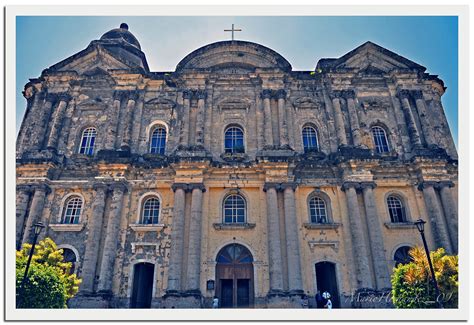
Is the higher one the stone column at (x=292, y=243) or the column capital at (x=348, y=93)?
the column capital at (x=348, y=93)

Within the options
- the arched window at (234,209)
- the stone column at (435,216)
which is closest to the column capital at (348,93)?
the stone column at (435,216)

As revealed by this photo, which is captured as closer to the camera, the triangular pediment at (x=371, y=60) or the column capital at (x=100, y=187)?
the column capital at (x=100, y=187)

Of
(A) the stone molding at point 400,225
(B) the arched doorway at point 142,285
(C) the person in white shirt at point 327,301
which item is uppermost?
(A) the stone molding at point 400,225

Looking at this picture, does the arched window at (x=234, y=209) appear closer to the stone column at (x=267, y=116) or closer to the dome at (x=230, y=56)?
the stone column at (x=267, y=116)

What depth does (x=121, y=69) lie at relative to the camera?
74.5ft

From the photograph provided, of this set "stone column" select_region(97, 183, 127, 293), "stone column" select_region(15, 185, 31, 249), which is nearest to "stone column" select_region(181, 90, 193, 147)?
"stone column" select_region(97, 183, 127, 293)

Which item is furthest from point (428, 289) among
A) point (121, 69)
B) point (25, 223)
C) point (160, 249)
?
point (121, 69)

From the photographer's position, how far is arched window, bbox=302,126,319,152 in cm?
2123

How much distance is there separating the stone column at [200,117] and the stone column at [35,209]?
7.98m

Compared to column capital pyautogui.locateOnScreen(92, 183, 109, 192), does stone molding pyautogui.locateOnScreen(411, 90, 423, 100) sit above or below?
above

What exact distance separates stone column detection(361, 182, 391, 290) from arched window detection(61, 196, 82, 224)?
46.4ft

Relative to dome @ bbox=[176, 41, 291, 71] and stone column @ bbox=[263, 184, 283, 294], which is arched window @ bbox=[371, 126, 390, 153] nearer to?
stone column @ bbox=[263, 184, 283, 294]

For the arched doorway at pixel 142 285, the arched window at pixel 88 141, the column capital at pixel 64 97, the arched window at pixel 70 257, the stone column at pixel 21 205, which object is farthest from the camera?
the column capital at pixel 64 97

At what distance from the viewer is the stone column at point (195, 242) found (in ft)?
55.3
